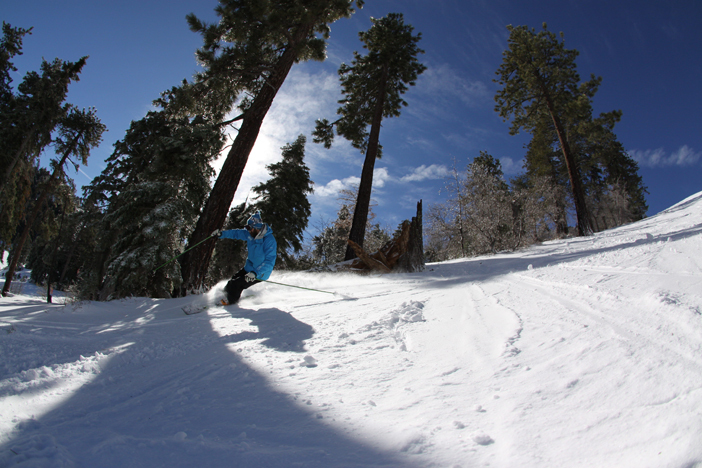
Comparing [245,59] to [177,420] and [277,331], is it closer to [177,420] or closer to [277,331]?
[277,331]

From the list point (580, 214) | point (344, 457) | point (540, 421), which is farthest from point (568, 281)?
point (580, 214)

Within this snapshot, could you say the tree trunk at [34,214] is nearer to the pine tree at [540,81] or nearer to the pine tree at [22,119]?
the pine tree at [22,119]

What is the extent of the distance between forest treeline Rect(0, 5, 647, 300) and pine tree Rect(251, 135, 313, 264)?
0.08 meters

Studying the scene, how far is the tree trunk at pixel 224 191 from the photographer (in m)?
6.35

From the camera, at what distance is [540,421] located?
3.82 ft

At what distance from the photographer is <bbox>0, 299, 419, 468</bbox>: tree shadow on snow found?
108 centimetres

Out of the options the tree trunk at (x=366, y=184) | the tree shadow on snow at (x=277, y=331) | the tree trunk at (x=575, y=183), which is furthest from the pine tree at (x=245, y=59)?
Answer: the tree trunk at (x=575, y=183)

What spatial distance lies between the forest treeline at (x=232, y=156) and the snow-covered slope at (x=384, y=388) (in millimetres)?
3907

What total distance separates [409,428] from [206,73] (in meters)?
8.60

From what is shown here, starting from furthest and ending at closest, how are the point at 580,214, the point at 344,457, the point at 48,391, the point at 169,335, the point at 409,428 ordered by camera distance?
the point at 580,214
the point at 169,335
the point at 48,391
the point at 409,428
the point at 344,457

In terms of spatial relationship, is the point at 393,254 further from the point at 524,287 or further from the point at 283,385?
the point at 283,385

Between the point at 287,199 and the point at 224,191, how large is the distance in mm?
11686

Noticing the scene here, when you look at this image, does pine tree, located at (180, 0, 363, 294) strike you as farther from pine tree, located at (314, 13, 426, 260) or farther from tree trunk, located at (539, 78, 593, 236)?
tree trunk, located at (539, 78, 593, 236)

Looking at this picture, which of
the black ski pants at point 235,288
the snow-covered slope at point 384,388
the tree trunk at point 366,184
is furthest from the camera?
the tree trunk at point 366,184
